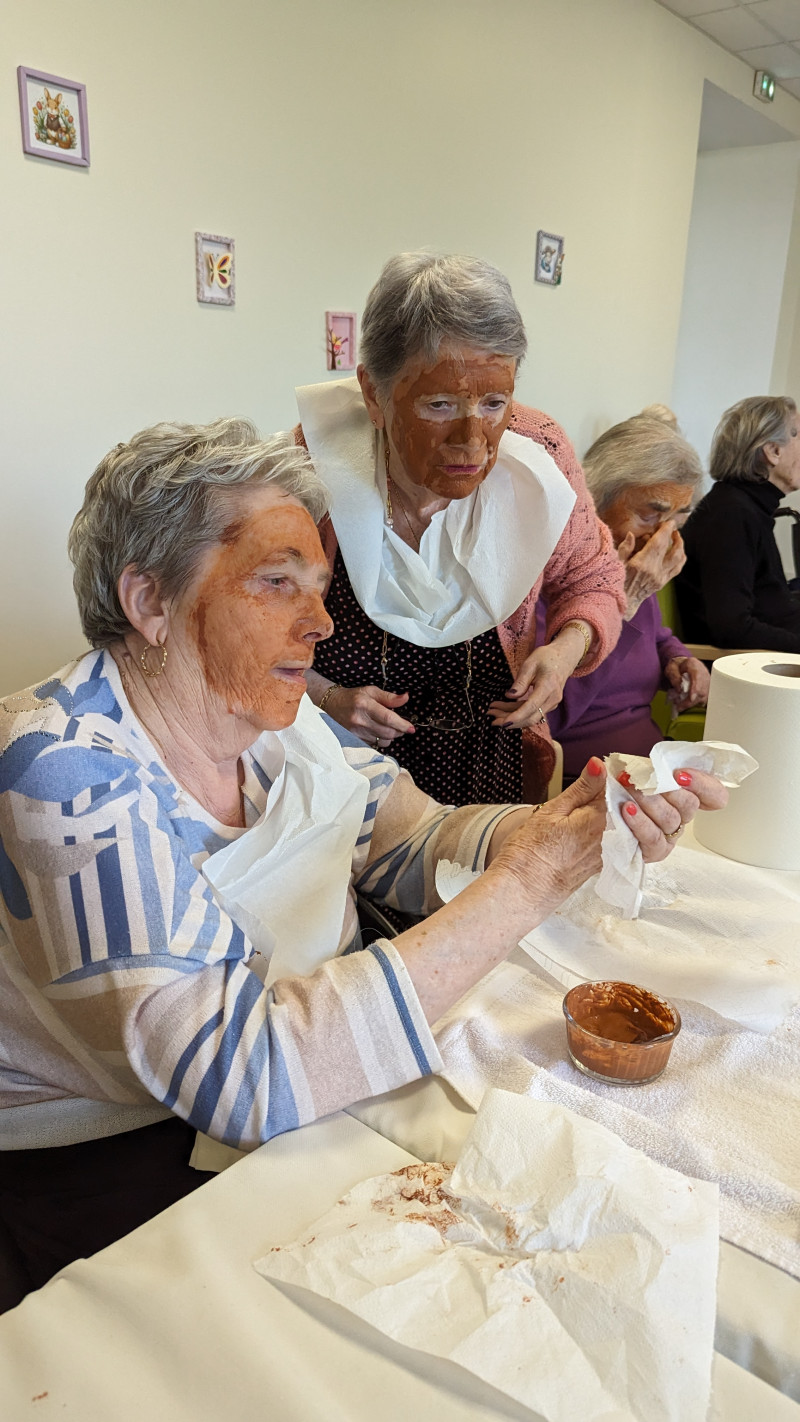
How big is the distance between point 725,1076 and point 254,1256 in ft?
1.66

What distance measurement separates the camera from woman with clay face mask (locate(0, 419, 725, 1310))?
0.99 m

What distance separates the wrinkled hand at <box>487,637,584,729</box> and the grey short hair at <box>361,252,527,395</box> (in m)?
0.58

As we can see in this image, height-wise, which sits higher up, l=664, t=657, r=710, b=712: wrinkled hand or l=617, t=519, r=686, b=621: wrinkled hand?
l=617, t=519, r=686, b=621: wrinkled hand

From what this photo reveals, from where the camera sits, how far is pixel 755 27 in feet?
15.6

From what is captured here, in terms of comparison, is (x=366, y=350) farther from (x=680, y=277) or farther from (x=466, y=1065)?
(x=680, y=277)

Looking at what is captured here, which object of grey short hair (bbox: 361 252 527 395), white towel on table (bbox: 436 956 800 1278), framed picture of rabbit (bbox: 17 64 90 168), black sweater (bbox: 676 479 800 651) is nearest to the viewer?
white towel on table (bbox: 436 956 800 1278)

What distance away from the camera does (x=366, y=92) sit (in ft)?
10.2

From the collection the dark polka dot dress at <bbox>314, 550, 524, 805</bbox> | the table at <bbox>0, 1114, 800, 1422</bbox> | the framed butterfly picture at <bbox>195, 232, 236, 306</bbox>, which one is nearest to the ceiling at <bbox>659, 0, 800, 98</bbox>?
the framed butterfly picture at <bbox>195, 232, 236, 306</bbox>

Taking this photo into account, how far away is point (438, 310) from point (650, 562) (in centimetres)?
126

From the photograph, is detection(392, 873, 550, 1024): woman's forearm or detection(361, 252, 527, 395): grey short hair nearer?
detection(392, 873, 550, 1024): woman's forearm

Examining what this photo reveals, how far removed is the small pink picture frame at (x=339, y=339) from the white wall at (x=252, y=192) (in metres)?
0.04

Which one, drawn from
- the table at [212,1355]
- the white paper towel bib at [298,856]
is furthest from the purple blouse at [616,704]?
the table at [212,1355]

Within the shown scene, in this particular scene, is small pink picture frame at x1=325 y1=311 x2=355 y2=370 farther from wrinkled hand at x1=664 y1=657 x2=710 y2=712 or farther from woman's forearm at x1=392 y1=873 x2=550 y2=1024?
woman's forearm at x1=392 y1=873 x2=550 y2=1024

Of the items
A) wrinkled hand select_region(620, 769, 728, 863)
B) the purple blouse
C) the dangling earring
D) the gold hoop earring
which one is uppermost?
the dangling earring
